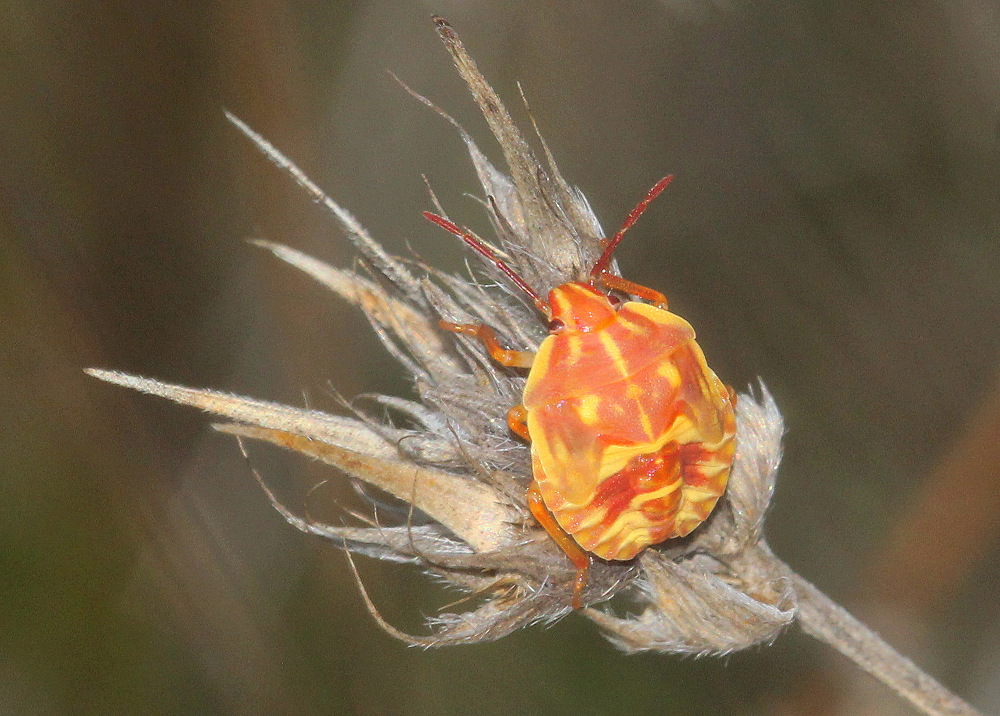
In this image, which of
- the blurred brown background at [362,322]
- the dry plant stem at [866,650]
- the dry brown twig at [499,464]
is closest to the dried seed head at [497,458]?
the dry brown twig at [499,464]

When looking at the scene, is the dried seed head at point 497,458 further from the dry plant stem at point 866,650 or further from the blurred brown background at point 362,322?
the blurred brown background at point 362,322

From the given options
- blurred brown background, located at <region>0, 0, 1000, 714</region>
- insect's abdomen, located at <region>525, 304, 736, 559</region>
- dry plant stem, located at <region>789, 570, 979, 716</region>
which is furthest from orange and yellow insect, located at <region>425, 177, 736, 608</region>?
blurred brown background, located at <region>0, 0, 1000, 714</region>

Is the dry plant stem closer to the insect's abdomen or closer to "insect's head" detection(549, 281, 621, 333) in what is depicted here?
the insect's abdomen

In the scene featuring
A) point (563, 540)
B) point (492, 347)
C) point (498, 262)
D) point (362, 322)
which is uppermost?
point (498, 262)

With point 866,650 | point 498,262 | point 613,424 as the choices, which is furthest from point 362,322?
point 866,650

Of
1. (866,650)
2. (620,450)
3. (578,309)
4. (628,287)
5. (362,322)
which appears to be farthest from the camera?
(362,322)

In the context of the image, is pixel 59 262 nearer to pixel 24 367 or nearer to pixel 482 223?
pixel 24 367

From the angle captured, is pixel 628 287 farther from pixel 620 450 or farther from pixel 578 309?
pixel 620 450
